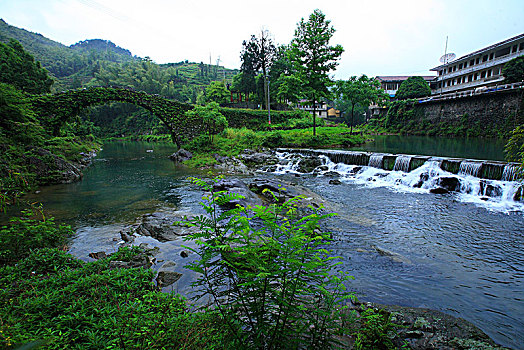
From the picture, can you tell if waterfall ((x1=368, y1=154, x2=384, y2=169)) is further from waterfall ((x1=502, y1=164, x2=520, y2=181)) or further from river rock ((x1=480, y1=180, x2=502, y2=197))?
waterfall ((x1=502, y1=164, x2=520, y2=181))

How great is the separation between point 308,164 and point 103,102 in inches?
827

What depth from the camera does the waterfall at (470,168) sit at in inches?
482

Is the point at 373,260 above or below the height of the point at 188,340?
below

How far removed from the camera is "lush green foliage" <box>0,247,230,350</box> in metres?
2.57

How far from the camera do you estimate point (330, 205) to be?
10422 millimetres

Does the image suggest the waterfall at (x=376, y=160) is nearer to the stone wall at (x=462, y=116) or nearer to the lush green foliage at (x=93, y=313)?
the lush green foliage at (x=93, y=313)

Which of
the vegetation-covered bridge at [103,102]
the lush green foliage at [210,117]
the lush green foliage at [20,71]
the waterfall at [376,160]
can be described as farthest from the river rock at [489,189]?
the lush green foliage at [20,71]

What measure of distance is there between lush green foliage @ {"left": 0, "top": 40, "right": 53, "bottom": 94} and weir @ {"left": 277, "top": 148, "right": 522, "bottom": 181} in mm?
35298

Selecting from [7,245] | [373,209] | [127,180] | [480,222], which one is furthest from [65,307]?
[127,180]

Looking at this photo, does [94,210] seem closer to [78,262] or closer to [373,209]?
[78,262]

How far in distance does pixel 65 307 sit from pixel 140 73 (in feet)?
289

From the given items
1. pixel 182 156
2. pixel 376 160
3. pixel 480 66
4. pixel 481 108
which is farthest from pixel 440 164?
pixel 480 66

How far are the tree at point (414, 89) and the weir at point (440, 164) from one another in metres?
40.1

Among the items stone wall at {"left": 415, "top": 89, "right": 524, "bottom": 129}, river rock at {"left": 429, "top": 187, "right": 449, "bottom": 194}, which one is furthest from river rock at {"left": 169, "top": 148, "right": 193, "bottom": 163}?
stone wall at {"left": 415, "top": 89, "right": 524, "bottom": 129}
